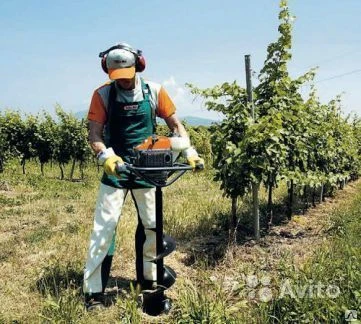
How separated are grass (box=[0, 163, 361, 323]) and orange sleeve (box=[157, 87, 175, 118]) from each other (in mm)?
1473

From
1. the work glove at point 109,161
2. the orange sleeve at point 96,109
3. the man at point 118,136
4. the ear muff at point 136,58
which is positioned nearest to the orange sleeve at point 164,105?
the man at point 118,136

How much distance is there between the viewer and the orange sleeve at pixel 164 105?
12.6 feet

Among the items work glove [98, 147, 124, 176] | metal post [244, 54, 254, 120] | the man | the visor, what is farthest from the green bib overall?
metal post [244, 54, 254, 120]

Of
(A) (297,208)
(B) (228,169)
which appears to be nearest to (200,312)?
→ (B) (228,169)

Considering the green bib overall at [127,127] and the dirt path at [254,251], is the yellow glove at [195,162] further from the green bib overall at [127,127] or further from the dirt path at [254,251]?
the dirt path at [254,251]

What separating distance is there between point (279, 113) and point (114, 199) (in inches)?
105

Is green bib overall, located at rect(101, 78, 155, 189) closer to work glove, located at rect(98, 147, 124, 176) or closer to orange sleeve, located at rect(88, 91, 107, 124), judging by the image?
orange sleeve, located at rect(88, 91, 107, 124)

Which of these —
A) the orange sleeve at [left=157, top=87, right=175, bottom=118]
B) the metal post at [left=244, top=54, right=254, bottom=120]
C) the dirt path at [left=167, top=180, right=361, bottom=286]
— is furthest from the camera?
the metal post at [left=244, top=54, right=254, bottom=120]

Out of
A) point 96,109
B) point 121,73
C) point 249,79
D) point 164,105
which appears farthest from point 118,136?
point 249,79

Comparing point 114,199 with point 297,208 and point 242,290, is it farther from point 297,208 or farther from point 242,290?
point 297,208

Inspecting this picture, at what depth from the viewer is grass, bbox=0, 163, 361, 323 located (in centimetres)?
325

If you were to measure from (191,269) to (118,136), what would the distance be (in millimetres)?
1830

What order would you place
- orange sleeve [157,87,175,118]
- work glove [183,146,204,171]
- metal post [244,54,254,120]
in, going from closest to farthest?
work glove [183,146,204,171]
orange sleeve [157,87,175,118]
metal post [244,54,254,120]

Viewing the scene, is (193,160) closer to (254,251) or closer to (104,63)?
(104,63)
